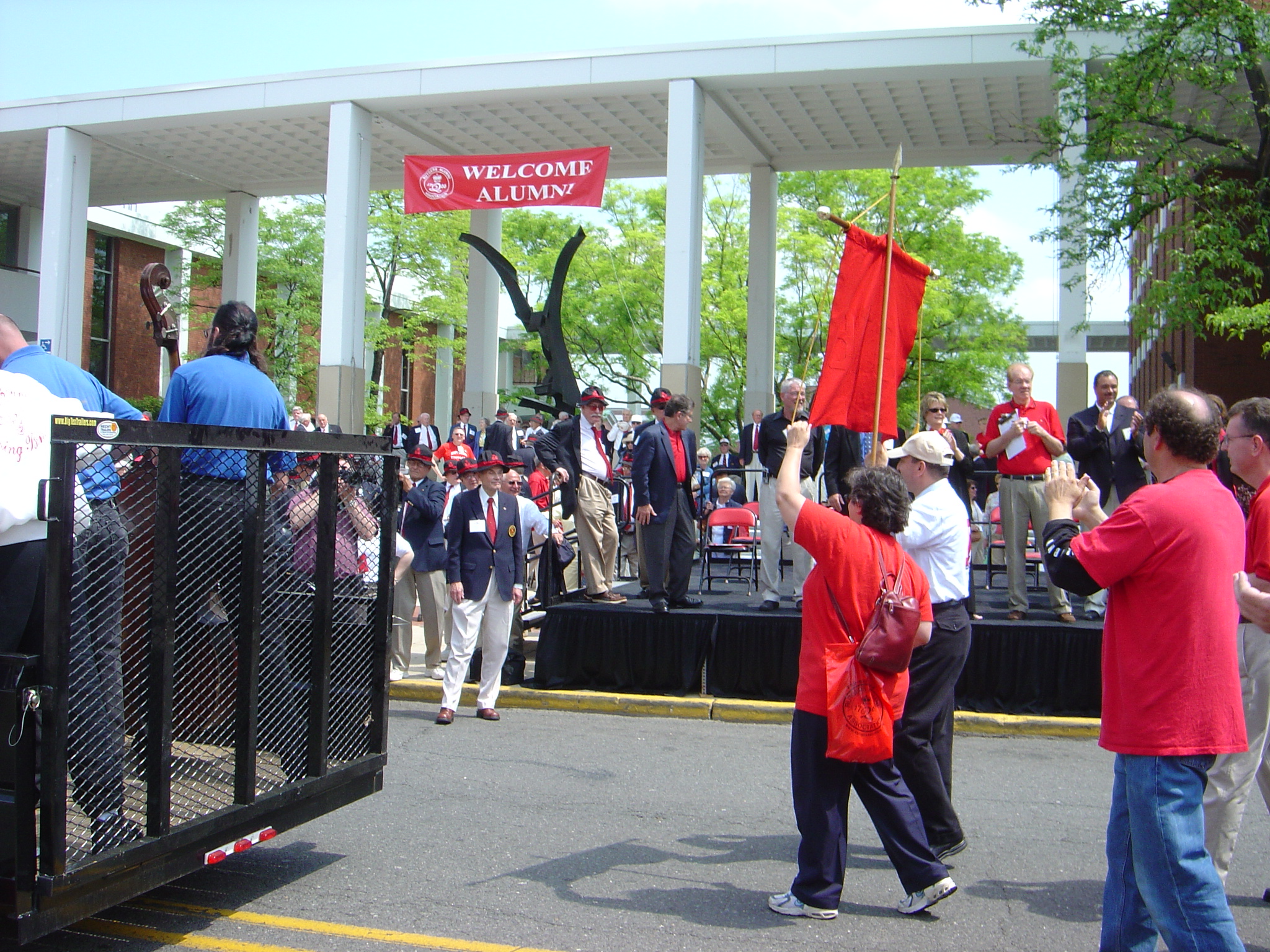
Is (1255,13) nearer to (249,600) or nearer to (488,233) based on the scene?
(249,600)

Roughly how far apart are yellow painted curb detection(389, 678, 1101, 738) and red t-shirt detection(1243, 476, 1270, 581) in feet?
13.3

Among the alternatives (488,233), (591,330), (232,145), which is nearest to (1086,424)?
(488,233)

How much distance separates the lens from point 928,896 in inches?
174

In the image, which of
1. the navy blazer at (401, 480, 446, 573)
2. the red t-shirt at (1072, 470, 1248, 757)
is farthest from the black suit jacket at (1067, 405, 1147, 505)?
the red t-shirt at (1072, 470, 1248, 757)

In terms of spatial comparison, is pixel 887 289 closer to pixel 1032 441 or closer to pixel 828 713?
pixel 828 713

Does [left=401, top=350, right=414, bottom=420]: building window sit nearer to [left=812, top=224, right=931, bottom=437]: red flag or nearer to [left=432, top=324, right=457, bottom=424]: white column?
[left=432, top=324, right=457, bottom=424]: white column

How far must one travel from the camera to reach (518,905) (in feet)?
14.9

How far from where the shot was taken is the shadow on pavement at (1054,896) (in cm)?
458

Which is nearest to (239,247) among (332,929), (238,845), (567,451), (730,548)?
(730,548)

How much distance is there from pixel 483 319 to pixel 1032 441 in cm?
1610

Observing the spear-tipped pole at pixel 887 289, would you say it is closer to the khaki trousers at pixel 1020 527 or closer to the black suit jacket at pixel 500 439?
the khaki trousers at pixel 1020 527

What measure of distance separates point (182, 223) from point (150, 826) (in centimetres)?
2984

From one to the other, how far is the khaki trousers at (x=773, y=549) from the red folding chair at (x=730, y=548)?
48.7 inches

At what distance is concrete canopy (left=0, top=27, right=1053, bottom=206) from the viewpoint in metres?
→ 17.2
